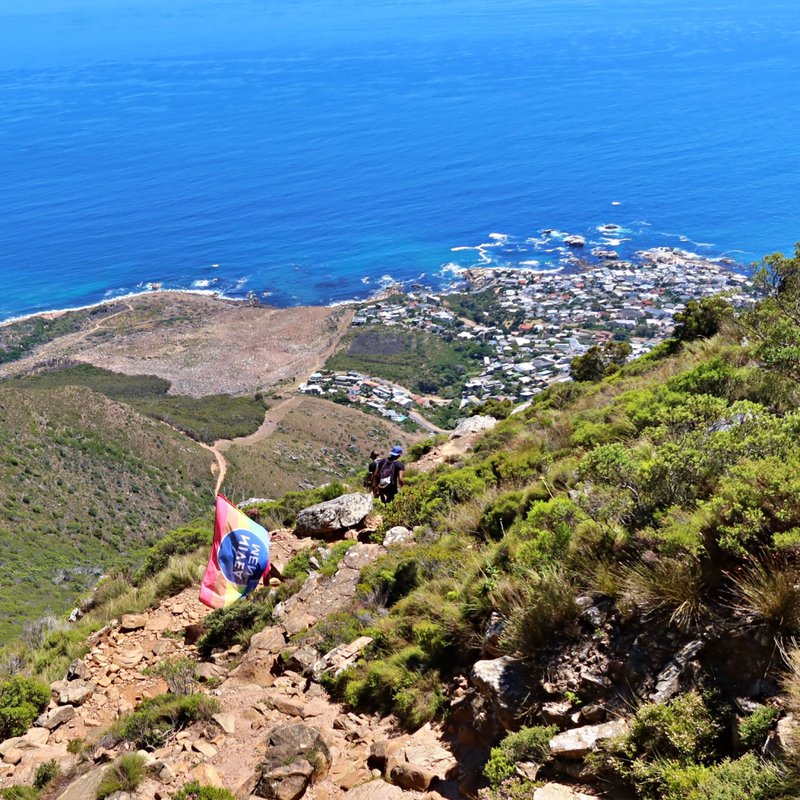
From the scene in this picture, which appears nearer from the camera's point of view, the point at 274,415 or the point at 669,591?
the point at 669,591

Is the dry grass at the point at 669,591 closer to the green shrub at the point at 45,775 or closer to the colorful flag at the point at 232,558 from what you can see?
the colorful flag at the point at 232,558

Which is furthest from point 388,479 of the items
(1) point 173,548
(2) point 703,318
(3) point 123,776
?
(2) point 703,318

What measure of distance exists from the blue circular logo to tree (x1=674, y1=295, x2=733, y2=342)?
13918mm

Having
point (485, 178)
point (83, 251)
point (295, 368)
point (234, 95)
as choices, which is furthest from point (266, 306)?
point (234, 95)

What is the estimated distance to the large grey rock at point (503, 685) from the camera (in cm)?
533

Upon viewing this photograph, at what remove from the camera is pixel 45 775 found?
729cm

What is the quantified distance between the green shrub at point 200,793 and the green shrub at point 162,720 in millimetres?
1371

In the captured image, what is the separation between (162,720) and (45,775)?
1281 mm

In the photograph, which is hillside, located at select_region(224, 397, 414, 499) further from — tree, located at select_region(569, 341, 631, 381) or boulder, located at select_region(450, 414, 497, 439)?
boulder, located at select_region(450, 414, 497, 439)

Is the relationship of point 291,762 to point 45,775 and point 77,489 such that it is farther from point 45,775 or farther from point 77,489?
point 77,489

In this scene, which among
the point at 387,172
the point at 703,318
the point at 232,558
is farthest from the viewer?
the point at 387,172

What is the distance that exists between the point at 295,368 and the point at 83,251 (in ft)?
166

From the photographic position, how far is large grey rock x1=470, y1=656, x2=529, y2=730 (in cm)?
533

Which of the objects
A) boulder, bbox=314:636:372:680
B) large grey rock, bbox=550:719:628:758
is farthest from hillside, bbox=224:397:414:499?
large grey rock, bbox=550:719:628:758
